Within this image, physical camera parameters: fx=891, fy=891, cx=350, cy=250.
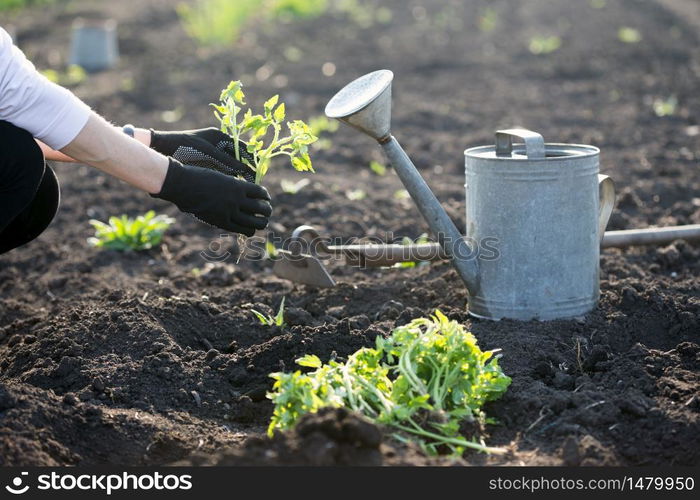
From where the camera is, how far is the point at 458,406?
2.31m

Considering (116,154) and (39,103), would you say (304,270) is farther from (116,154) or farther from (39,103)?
(39,103)

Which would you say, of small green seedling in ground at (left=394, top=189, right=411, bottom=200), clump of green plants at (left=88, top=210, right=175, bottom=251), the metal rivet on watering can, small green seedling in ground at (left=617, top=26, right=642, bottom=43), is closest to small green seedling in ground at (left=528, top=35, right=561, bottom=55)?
small green seedling in ground at (left=617, top=26, right=642, bottom=43)

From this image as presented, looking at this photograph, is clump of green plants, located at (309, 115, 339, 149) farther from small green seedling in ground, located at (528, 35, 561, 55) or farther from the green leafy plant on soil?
the green leafy plant on soil

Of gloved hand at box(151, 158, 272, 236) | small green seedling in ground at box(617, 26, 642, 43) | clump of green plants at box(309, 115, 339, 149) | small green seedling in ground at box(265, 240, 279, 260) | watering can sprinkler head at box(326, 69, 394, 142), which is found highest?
watering can sprinkler head at box(326, 69, 394, 142)

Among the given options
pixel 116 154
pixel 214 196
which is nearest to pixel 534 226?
pixel 214 196

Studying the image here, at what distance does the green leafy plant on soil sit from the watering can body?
0.70m

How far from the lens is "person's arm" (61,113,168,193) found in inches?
96.9

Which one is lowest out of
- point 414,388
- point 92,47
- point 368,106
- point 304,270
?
point 92,47

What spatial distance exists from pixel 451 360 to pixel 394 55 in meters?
7.18

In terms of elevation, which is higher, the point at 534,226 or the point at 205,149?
the point at 205,149

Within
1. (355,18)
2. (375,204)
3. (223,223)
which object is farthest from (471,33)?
(223,223)

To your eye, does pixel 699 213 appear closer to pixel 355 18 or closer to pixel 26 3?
pixel 355 18

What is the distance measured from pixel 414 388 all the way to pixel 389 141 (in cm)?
93

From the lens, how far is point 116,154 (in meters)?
2.50
